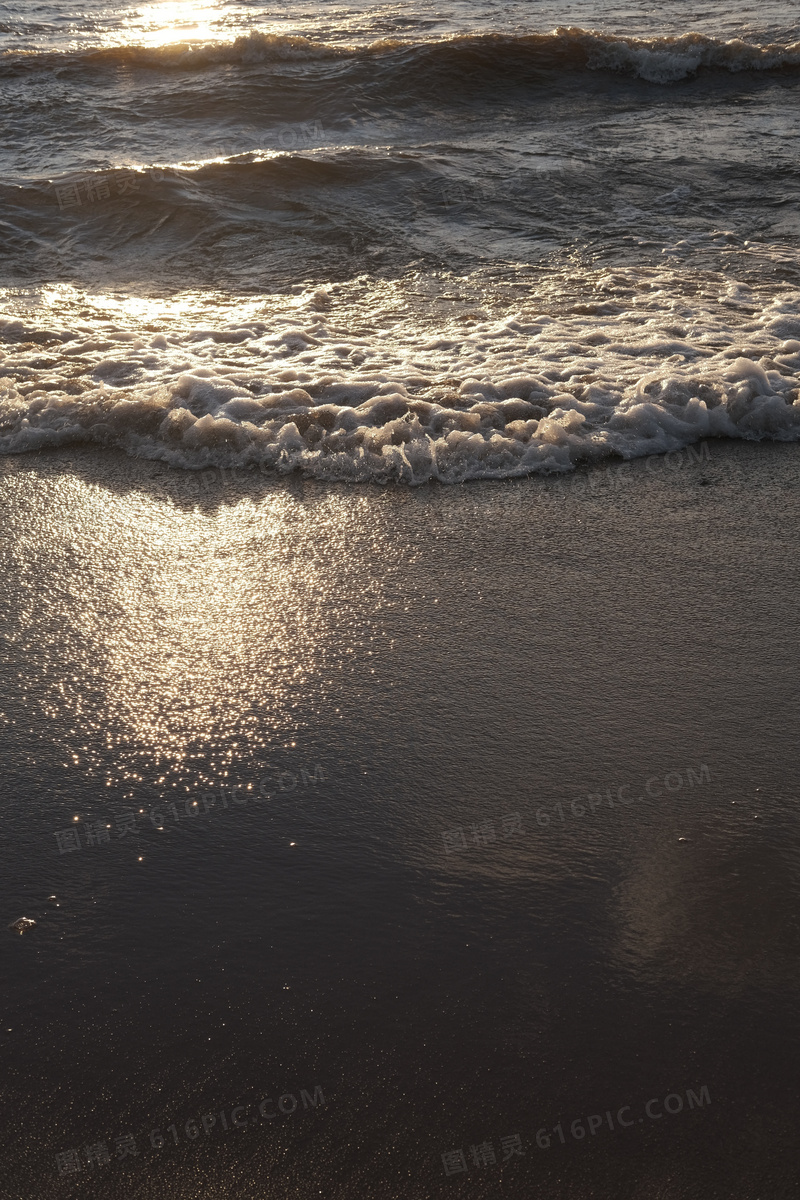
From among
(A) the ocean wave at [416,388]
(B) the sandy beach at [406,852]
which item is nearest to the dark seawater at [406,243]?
(A) the ocean wave at [416,388]

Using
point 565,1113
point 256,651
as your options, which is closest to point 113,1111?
point 565,1113

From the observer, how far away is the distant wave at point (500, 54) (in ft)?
38.5

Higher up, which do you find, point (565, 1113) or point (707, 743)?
point (707, 743)

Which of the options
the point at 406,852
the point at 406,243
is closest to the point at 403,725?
the point at 406,852

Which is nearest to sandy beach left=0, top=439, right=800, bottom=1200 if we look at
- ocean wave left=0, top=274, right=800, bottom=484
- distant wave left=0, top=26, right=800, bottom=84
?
ocean wave left=0, top=274, right=800, bottom=484

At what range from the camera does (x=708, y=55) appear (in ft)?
39.0

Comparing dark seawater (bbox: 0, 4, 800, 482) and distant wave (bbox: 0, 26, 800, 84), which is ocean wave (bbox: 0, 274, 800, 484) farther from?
distant wave (bbox: 0, 26, 800, 84)

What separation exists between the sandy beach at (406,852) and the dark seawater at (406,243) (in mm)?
865

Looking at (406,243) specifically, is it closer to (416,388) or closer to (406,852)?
(416,388)

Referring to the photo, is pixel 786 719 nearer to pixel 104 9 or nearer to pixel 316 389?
pixel 316 389

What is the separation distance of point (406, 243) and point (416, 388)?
295cm

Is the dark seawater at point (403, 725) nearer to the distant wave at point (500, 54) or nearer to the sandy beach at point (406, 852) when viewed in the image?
the sandy beach at point (406, 852)

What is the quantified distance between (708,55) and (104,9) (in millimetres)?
11526

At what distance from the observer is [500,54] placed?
12.0 m
